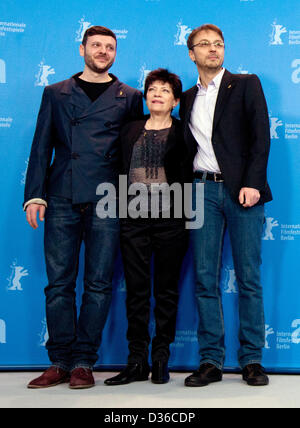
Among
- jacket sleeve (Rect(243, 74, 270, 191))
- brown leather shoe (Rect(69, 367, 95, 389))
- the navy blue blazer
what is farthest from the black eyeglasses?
brown leather shoe (Rect(69, 367, 95, 389))

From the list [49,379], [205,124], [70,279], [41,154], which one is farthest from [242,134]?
[49,379]

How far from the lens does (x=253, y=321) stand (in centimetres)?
260

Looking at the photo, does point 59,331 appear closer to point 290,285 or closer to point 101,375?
point 101,375

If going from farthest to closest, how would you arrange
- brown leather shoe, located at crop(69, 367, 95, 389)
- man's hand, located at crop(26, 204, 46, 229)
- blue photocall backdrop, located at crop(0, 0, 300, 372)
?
blue photocall backdrop, located at crop(0, 0, 300, 372) → man's hand, located at crop(26, 204, 46, 229) → brown leather shoe, located at crop(69, 367, 95, 389)

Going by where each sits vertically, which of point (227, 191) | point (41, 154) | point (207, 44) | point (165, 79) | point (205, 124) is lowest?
point (227, 191)

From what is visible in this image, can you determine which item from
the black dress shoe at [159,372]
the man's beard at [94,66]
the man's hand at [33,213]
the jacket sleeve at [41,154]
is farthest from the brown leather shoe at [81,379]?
the man's beard at [94,66]

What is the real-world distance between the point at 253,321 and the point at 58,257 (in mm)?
1040

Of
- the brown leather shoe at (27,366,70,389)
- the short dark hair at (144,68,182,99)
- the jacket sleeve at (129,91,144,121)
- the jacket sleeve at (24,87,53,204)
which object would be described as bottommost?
the brown leather shoe at (27,366,70,389)

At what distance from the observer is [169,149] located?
8.64 ft

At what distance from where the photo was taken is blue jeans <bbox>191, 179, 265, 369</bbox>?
Answer: 2596 millimetres

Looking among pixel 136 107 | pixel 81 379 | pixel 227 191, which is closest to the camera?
pixel 81 379

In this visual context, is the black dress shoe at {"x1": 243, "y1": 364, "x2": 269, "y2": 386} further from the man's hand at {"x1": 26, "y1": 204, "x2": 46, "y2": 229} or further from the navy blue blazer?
the man's hand at {"x1": 26, "y1": 204, "x2": 46, "y2": 229}

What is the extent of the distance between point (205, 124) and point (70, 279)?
1063 millimetres

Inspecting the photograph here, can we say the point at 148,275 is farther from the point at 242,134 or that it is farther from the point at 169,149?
the point at 242,134
